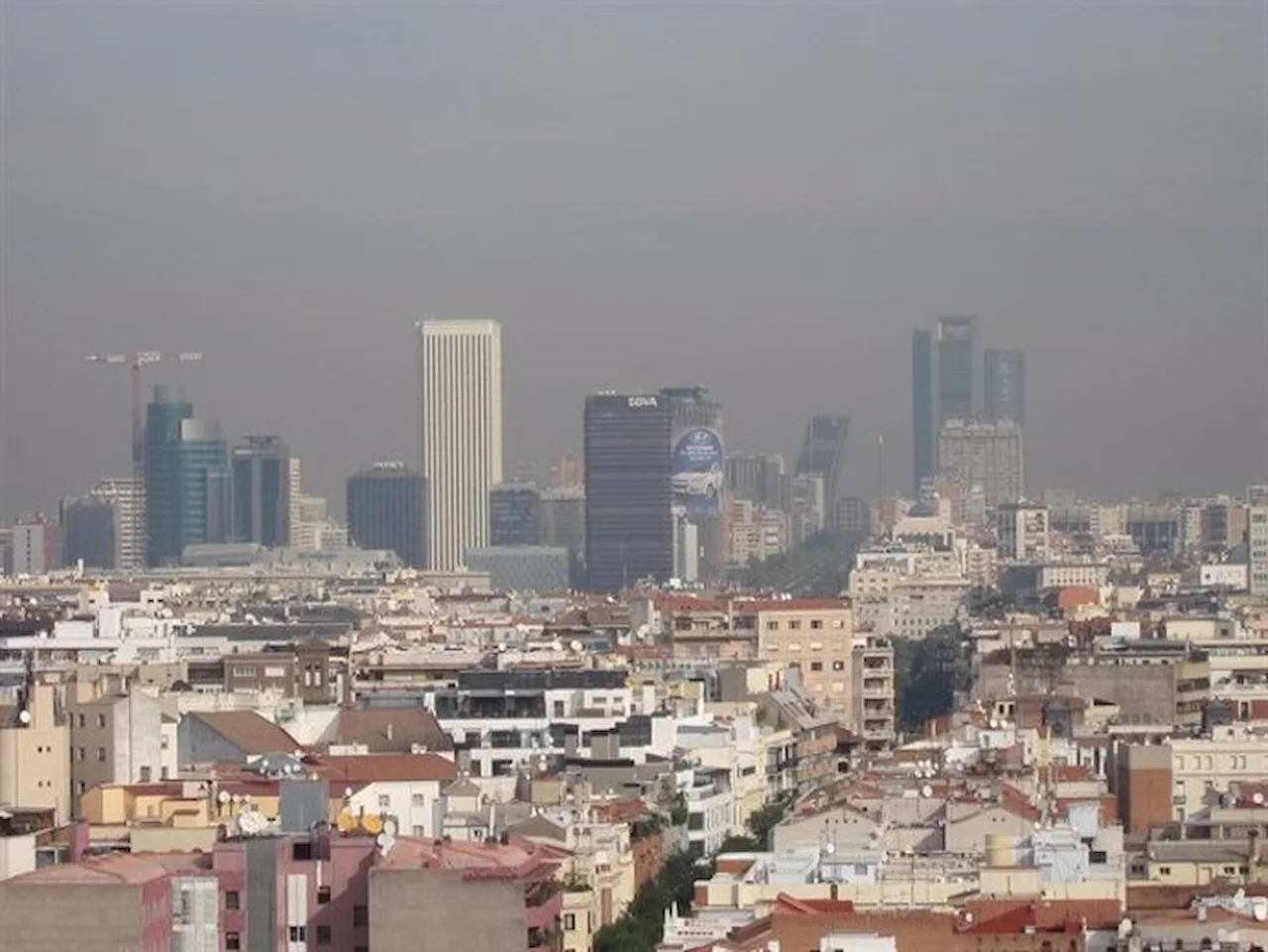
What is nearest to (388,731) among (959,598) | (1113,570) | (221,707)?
(221,707)

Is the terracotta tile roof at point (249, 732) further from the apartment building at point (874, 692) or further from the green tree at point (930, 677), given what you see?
the green tree at point (930, 677)

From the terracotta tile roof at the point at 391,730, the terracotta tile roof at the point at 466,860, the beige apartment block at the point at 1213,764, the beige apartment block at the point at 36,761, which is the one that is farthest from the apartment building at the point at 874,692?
the terracotta tile roof at the point at 466,860

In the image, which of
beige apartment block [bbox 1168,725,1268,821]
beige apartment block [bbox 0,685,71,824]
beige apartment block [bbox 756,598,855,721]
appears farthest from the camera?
beige apartment block [bbox 756,598,855,721]

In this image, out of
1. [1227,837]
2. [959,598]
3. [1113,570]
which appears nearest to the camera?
[1227,837]

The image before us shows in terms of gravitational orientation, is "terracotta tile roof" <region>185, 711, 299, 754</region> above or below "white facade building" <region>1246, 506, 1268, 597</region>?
below

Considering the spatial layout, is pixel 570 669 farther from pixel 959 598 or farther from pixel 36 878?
pixel 959 598

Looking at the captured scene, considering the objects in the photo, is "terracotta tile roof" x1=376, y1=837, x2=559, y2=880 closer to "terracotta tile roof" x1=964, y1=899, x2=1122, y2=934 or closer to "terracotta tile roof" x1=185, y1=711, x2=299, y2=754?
"terracotta tile roof" x1=964, y1=899, x2=1122, y2=934

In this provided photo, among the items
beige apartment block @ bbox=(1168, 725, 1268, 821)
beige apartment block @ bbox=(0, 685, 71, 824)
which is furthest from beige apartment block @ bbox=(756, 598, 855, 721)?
beige apartment block @ bbox=(0, 685, 71, 824)
